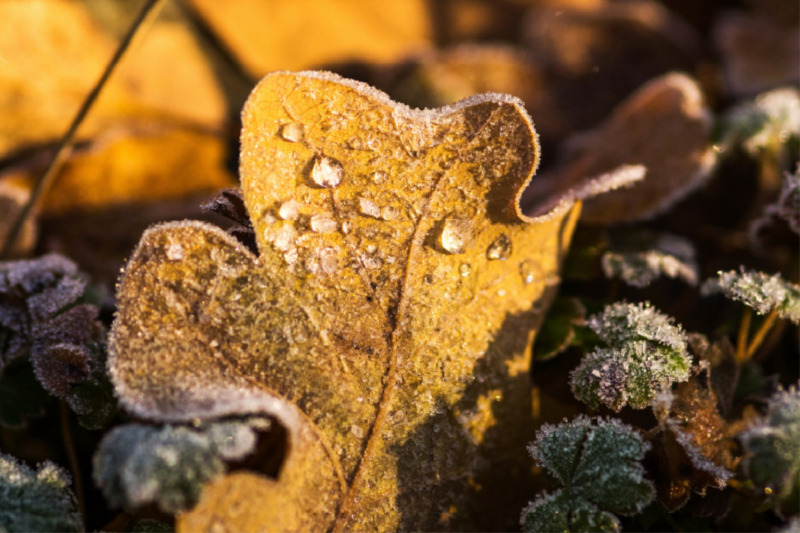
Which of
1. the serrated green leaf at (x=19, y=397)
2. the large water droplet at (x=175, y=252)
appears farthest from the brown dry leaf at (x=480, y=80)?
the serrated green leaf at (x=19, y=397)

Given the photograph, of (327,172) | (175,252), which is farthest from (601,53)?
(175,252)

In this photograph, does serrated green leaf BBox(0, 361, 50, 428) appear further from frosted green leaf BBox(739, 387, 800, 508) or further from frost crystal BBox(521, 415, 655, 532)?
frosted green leaf BBox(739, 387, 800, 508)

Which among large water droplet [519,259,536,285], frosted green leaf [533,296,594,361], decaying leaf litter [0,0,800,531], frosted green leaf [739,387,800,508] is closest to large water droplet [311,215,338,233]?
decaying leaf litter [0,0,800,531]

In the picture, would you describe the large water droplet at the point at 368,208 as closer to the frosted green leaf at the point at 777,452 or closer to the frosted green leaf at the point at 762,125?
the frosted green leaf at the point at 777,452

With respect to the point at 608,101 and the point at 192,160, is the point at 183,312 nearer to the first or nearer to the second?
the point at 192,160

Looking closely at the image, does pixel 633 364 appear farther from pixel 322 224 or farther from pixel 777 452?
pixel 322 224
